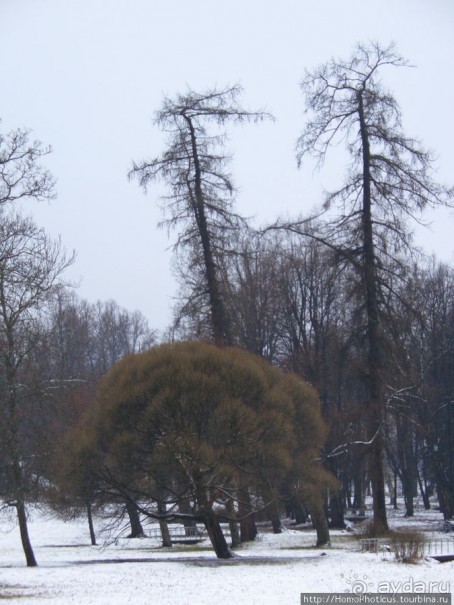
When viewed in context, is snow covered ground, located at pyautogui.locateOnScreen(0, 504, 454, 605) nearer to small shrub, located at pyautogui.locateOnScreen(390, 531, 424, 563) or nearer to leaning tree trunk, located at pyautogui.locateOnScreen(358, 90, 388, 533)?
small shrub, located at pyautogui.locateOnScreen(390, 531, 424, 563)

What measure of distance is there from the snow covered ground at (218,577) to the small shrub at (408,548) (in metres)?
0.26

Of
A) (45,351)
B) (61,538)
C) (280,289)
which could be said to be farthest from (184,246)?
(61,538)

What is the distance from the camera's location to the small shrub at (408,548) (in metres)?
22.5

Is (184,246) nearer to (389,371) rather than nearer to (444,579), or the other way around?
(389,371)

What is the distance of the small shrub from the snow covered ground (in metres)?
0.26

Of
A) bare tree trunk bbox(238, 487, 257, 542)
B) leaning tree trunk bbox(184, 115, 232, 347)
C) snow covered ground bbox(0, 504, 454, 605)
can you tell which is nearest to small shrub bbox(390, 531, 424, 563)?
snow covered ground bbox(0, 504, 454, 605)

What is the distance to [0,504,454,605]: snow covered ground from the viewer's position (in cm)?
1717

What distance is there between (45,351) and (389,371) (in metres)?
12.1

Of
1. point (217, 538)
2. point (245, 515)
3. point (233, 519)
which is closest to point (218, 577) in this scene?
point (217, 538)

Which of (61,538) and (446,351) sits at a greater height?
(446,351)

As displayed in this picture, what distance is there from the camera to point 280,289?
46.9m

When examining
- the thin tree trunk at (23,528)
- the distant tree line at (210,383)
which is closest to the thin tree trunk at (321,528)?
the distant tree line at (210,383)

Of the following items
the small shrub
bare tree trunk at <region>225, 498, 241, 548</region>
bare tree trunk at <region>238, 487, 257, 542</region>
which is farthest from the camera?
bare tree trunk at <region>225, 498, 241, 548</region>

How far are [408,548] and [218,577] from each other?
5709 millimetres
